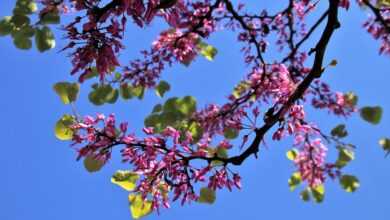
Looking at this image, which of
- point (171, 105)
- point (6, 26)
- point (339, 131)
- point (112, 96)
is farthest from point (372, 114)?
point (6, 26)

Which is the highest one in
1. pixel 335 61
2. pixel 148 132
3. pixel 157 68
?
pixel 157 68

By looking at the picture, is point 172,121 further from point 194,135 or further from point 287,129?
point 287,129

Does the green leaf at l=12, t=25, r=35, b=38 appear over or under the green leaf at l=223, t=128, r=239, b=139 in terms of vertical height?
over

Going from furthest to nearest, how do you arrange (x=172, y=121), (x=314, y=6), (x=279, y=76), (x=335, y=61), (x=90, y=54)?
1. (x=314, y=6)
2. (x=279, y=76)
3. (x=335, y=61)
4. (x=90, y=54)
5. (x=172, y=121)

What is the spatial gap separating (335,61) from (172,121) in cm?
147

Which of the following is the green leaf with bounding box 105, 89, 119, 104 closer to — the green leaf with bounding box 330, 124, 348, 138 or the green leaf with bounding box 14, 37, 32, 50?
the green leaf with bounding box 14, 37, 32, 50

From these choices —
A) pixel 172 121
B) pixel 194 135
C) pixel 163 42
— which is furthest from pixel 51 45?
pixel 163 42

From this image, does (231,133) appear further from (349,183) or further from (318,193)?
(349,183)

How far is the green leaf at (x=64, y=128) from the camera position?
12.1 feet

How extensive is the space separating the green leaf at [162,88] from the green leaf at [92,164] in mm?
1144

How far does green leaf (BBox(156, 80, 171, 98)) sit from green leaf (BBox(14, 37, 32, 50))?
53.2 inches

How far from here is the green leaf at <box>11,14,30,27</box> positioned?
3279mm

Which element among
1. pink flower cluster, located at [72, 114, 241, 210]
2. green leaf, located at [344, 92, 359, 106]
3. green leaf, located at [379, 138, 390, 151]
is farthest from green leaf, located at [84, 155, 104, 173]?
green leaf, located at [344, 92, 359, 106]

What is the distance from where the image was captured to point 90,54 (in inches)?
139
